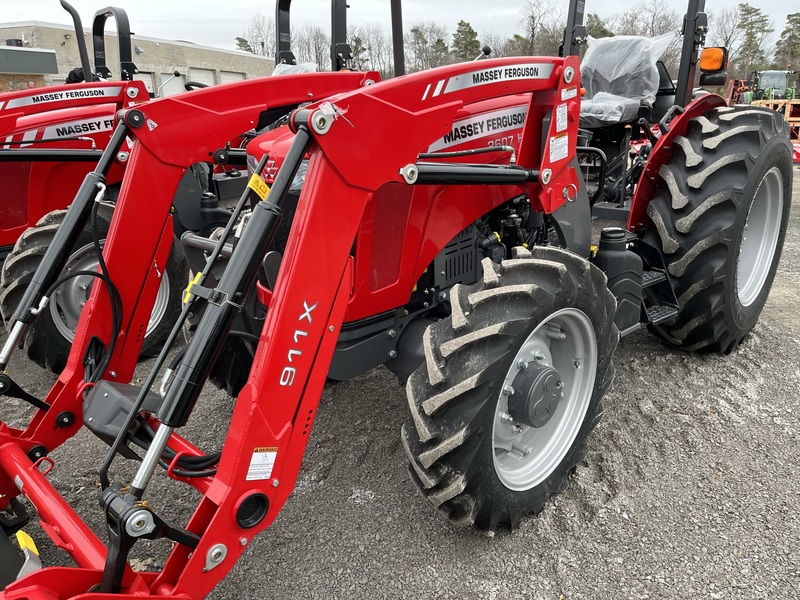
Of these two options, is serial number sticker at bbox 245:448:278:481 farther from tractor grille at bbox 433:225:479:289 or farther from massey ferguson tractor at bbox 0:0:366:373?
massey ferguson tractor at bbox 0:0:366:373

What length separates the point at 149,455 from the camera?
5.56ft

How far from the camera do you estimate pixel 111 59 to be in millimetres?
31641

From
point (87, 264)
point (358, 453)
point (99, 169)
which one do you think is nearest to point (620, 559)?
point (358, 453)

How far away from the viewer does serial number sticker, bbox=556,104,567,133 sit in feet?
8.77

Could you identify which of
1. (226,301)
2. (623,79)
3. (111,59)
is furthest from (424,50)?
(111,59)

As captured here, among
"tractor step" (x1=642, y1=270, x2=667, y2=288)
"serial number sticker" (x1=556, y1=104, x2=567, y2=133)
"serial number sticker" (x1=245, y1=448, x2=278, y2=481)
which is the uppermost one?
"serial number sticker" (x1=556, y1=104, x2=567, y2=133)

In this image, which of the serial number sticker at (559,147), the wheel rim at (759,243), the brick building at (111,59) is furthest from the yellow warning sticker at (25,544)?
the brick building at (111,59)

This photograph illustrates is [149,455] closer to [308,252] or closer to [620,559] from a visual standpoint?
[308,252]

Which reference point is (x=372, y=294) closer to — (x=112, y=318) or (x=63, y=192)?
(x=112, y=318)

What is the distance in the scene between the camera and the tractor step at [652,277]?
3.46 metres

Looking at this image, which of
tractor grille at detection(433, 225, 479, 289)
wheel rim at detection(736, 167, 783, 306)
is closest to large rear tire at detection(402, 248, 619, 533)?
tractor grille at detection(433, 225, 479, 289)

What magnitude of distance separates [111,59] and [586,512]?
116 ft

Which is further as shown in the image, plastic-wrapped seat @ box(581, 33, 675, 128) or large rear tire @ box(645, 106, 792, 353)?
plastic-wrapped seat @ box(581, 33, 675, 128)

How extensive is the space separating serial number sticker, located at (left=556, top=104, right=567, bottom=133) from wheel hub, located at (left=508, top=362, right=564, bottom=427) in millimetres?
1033
